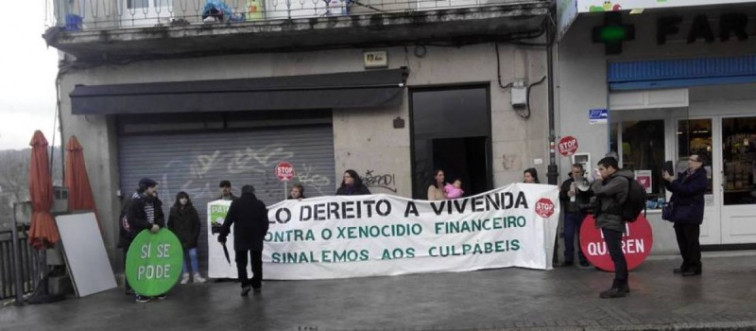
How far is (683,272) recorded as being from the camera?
7812 millimetres

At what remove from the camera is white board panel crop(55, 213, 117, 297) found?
834 centimetres

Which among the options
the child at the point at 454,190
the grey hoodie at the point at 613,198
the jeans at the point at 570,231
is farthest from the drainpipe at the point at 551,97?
the grey hoodie at the point at 613,198

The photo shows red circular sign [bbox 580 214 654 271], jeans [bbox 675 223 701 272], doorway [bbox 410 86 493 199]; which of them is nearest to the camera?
jeans [bbox 675 223 701 272]

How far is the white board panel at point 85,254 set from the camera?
27.4 feet

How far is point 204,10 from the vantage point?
9531mm

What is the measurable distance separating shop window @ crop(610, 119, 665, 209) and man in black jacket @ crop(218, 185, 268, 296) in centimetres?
610

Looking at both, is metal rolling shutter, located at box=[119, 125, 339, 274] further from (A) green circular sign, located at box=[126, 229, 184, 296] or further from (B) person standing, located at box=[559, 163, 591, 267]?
(B) person standing, located at box=[559, 163, 591, 267]

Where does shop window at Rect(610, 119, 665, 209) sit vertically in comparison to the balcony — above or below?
below

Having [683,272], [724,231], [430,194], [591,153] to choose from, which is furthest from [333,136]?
[724,231]

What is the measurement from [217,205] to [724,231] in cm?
849

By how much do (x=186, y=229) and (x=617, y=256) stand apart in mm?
6382

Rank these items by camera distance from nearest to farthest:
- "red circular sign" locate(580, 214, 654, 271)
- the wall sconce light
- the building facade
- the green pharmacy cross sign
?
"red circular sign" locate(580, 214, 654, 271)
the green pharmacy cross sign
the building facade
the wall sconce light

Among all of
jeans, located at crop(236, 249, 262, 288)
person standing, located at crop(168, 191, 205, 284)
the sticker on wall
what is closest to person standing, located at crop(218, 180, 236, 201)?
person standing, located at crop(168, 191, 205, 284)

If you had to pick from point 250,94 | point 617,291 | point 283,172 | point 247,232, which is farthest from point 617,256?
point 250,94
